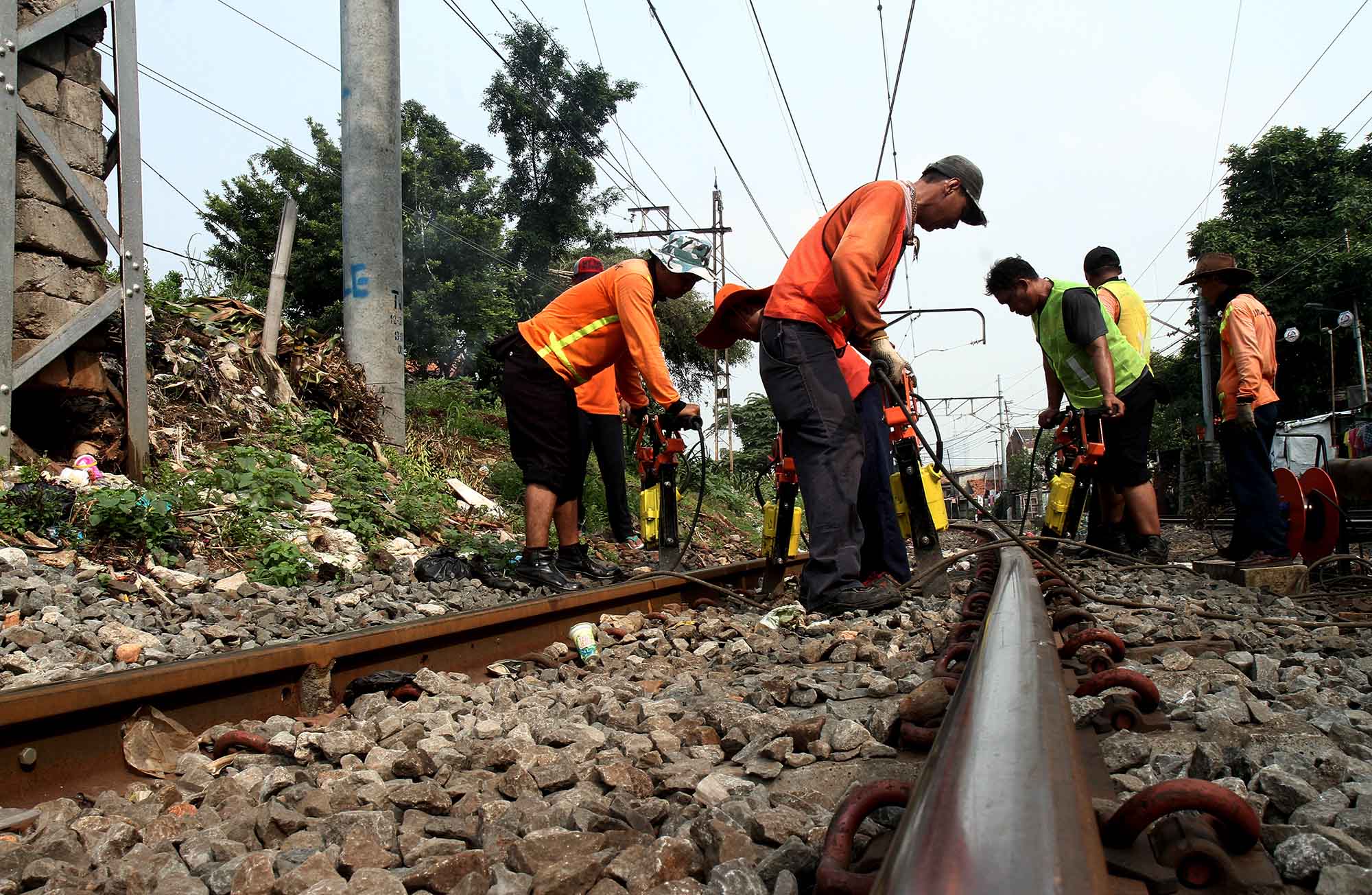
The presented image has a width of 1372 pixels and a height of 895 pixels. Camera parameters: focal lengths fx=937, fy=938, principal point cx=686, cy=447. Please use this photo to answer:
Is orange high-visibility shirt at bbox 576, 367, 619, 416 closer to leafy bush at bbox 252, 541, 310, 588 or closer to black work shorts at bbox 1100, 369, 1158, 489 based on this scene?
leafy bush at bbox 252, 541, 310, 588

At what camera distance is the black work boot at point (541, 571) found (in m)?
4.80

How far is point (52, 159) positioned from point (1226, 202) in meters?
41.6

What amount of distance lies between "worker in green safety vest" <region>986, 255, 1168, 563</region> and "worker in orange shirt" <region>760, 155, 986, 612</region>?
5.45 feet

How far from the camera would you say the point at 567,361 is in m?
4.95

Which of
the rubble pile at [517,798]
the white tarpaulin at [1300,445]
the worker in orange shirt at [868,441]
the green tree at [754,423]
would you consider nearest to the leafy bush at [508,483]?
the worker in orange shirt at [868,441]

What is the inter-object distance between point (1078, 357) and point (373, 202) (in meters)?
5.62

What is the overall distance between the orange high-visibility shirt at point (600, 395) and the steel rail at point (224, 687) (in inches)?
109

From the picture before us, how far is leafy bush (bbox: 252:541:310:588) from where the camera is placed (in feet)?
14.8

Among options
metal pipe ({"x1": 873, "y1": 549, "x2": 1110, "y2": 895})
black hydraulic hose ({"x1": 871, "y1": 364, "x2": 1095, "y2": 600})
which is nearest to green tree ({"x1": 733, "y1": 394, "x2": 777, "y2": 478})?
black hydraulic hose ({"x1": 871, "y1": 364, "x2": 1095, "y2": 600})

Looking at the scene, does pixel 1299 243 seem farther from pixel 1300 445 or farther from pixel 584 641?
pixel 584 641

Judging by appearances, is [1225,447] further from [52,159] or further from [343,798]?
[52,159]

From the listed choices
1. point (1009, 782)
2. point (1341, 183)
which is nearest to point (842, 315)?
point (1009, 782)

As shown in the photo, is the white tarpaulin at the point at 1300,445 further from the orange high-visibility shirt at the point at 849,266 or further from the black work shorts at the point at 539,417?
the black work shorts at the point at 539,417

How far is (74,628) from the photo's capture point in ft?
10.3
